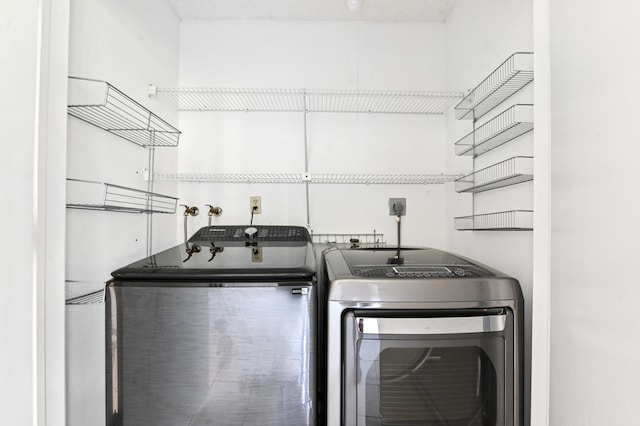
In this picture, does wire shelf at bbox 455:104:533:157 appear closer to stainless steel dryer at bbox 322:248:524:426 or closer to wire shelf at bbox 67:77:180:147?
stainless steel dryer at bbox 322:248:524:426

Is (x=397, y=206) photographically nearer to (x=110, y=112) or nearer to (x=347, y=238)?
(x=347, y=238)

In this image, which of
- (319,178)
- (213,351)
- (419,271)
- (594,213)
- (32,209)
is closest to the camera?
(594,213)

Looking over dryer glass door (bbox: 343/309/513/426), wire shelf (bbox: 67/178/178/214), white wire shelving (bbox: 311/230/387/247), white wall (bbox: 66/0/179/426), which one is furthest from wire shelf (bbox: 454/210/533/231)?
white wall (bbox: 66/0/179/426)

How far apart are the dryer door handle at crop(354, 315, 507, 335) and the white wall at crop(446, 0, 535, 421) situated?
256 mm

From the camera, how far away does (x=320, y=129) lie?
Answer: 75.2 inches

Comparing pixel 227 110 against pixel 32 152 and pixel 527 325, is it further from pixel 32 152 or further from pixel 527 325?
pixel 527 325

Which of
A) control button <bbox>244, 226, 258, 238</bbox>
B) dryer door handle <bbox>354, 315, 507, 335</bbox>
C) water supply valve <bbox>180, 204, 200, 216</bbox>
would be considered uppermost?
water supply valve <bbox>180, 204, 200, 216</bbox>

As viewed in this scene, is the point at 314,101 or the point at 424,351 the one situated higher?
the point at 314,101

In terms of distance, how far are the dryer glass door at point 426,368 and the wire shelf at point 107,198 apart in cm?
99

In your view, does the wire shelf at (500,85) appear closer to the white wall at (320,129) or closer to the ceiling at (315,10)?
the white wall at (320,129)

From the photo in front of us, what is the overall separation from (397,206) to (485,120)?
0.66 meters

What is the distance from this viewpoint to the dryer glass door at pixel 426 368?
958 mm

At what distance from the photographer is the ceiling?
1768mm

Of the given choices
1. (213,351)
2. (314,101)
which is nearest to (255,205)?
(314,101)
